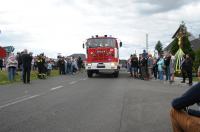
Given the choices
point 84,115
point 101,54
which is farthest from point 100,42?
point 84,115

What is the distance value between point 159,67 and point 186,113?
24.9m

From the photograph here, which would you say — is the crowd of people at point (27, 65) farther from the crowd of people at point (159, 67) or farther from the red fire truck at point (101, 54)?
the crowd of people at point (159, 67)

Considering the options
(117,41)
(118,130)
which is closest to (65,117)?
(118,130)

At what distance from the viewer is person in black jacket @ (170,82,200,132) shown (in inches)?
194

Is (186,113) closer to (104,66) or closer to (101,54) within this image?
(104,66)

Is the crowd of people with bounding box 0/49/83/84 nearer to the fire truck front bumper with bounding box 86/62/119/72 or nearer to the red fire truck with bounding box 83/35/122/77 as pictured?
the red fire truck with bounding box 83/35/122/77

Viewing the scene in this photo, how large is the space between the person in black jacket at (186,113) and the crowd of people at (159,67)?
66.0 ft

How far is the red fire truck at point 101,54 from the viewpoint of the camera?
34.8 m

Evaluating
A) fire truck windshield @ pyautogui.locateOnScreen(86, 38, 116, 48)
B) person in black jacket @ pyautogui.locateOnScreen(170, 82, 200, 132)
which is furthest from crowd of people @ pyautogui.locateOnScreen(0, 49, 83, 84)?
person in black jacket @ pyautogui.locateOnScreen(170, 82, 200, 132)

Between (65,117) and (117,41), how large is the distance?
26.4 meters

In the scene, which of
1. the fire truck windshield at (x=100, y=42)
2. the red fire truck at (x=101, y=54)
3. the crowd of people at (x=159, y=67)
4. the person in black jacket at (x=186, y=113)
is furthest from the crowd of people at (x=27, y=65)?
the person in black jacket at (x=186, y=113)

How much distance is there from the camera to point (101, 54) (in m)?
35.0

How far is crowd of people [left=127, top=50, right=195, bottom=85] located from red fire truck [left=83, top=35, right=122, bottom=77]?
1881 mm

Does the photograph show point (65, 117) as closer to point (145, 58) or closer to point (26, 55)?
point (26, 55)
